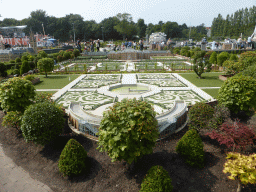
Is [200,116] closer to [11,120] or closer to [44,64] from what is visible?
[11,120]

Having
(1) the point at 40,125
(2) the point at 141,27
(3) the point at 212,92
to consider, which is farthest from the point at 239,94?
(2) the point at 141,27

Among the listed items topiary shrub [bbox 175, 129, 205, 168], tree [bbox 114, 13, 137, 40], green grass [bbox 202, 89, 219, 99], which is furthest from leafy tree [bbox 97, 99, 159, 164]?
tree [bbox 114, 13, 137, 40]

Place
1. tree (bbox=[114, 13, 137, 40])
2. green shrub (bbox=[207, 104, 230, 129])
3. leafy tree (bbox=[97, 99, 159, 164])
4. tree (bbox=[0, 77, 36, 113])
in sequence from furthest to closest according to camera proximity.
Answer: tree (bbox=[114, 13, 137, 40]) < tree (bbox=[0, 77, 36, 113]) < green shrub (bbox=[207, 104, 230, 129]) < leafy tree (bbox=[97, 99, 159, 164])

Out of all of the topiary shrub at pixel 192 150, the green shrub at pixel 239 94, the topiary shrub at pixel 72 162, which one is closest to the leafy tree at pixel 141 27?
the green shrub at pixel 239 94

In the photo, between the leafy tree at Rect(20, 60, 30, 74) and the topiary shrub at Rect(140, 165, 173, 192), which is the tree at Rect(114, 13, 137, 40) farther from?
the topiary shrub at Rect(140, 165, 173, 192)

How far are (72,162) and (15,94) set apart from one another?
414 cm

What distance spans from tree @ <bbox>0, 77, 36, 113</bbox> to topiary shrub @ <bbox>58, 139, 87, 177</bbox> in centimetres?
370

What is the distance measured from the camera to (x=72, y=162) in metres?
5.12

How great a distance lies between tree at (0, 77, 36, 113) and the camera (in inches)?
288

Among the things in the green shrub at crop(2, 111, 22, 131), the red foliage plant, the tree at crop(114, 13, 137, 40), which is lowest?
the green shrub at crop(2, 111, 22, 131)

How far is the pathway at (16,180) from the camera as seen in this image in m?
5.10

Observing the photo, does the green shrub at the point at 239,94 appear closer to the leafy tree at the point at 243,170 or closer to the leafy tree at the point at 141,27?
the leafy tree at the point at 243,170

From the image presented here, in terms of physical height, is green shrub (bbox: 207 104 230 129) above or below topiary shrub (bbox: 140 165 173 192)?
above

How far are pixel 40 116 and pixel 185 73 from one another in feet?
53.1
